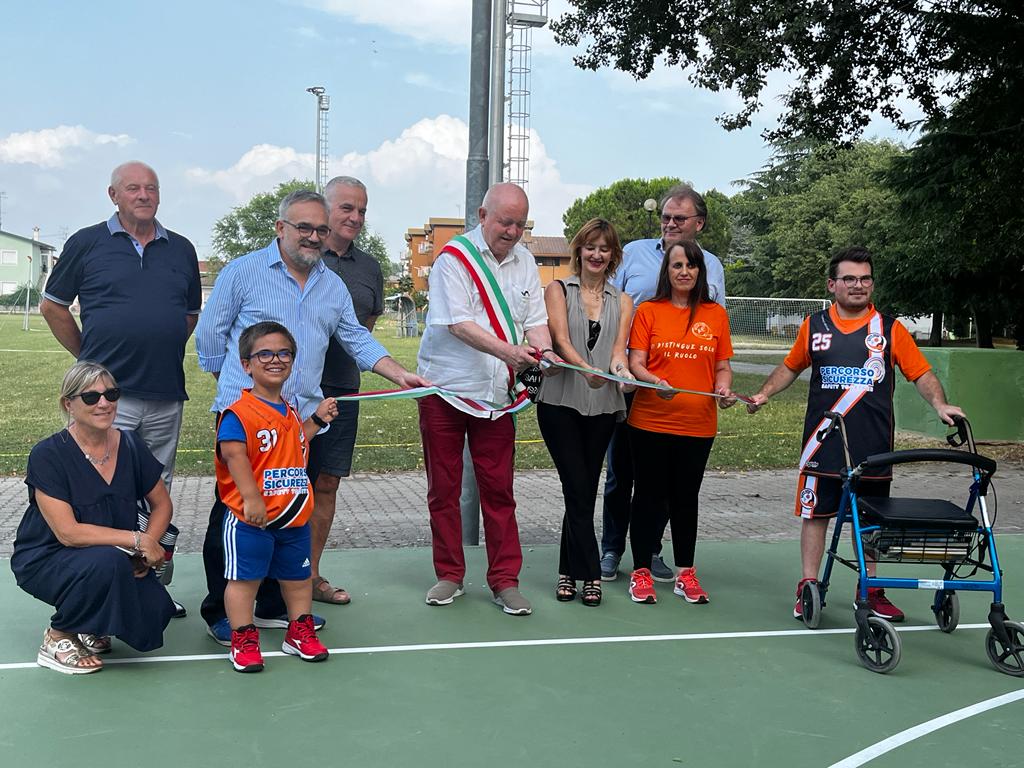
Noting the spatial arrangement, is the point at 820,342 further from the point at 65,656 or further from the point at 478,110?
the point at 65,656

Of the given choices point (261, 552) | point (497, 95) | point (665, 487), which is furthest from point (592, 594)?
point (497, 95)

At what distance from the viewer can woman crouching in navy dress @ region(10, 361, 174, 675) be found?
430 cm

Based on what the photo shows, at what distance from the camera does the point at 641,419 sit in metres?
5.55

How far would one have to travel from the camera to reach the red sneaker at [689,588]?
5.65m

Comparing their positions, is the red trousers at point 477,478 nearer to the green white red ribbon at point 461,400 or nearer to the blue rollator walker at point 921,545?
the green white red ribbon at point 461,400

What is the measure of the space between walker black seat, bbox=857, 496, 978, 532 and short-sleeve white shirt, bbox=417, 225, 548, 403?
72.3 inches

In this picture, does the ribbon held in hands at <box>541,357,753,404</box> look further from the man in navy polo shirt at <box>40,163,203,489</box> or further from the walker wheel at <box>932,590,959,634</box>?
the man in navy polo shirt at <box>40,163,203,489</box>

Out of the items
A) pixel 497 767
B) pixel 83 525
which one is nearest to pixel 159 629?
pixel 83 525

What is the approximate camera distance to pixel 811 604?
519cm

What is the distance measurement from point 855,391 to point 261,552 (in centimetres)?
294

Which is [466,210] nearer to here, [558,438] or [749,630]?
[558,438]

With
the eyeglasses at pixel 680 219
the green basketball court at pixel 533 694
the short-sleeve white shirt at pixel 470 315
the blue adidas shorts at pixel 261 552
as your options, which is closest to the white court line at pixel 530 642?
the green basketball court at pixel 533 694

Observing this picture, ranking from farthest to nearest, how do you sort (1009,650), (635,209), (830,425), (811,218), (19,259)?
(19,259) < (635,209) < (811,218) < (830,425) < (1009,650)

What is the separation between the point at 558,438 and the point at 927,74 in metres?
11.3
